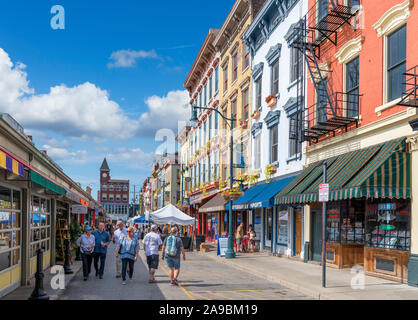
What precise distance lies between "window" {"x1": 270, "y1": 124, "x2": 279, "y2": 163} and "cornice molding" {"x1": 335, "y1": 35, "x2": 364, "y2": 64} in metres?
7.12

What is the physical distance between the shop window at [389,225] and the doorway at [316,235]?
11.7 ft

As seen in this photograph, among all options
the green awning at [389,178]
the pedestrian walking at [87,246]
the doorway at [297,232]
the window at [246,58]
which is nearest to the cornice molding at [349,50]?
the green awning at [389,178]

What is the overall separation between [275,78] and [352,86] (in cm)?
830

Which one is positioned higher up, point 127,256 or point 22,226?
point 22,226

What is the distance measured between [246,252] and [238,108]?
10283 mm

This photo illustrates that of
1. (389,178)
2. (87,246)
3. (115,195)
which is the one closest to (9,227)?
(87,246)

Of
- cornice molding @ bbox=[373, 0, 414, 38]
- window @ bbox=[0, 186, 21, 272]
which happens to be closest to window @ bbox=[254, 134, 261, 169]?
cornice molding @ bbox=[373, 0, 414, 38]

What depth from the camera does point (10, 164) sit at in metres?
8.64

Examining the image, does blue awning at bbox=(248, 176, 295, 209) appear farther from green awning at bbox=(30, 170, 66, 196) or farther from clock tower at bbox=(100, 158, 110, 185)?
clock tower at bbox=(100, 158, 110, 185)

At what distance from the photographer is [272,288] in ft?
42.3

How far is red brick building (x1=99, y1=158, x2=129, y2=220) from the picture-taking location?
146 m

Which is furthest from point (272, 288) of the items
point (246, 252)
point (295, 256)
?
point (246, 252)

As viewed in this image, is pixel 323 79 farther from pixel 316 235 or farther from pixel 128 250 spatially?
pixel 128 250
